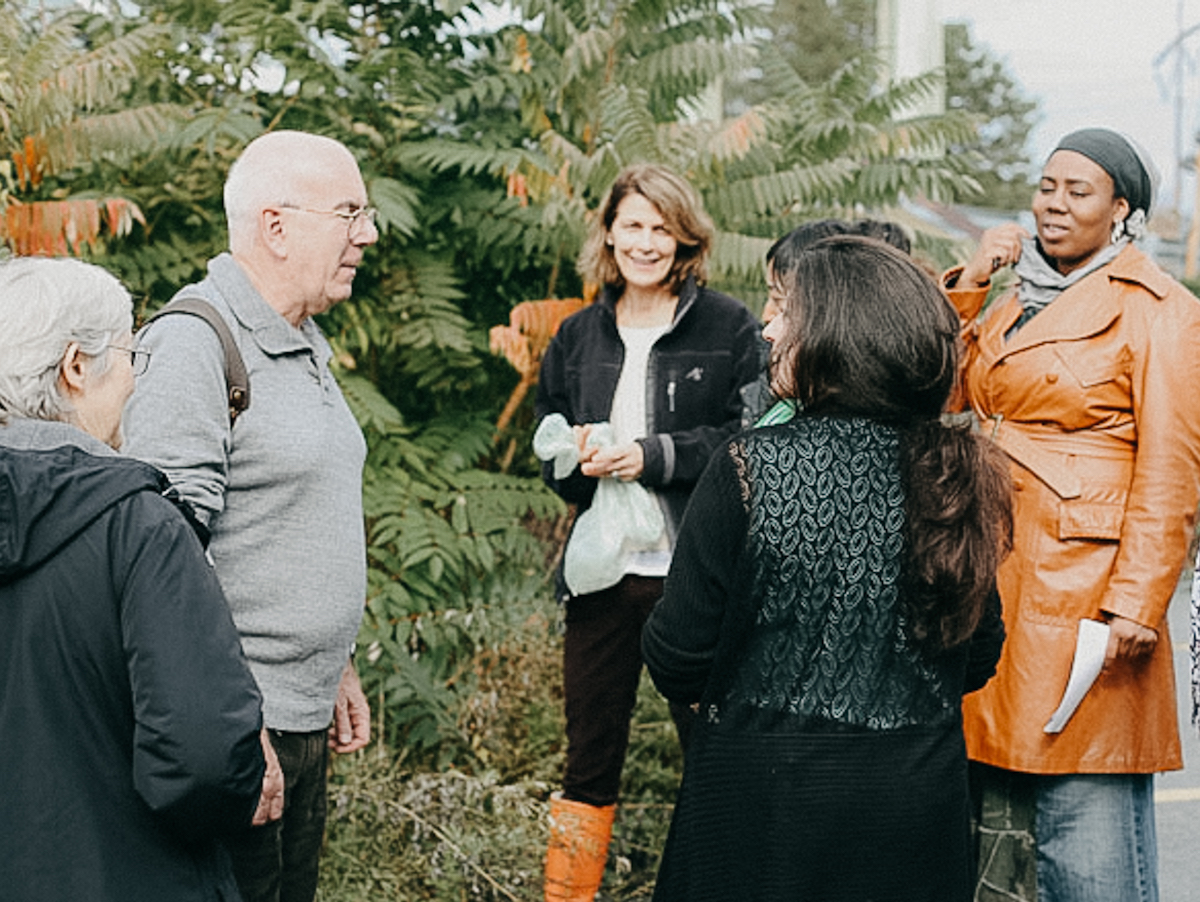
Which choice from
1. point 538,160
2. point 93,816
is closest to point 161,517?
point 93,816

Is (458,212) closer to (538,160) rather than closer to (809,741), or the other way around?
(538,160)

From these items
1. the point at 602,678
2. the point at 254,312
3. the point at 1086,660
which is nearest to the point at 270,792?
the point at 254,312

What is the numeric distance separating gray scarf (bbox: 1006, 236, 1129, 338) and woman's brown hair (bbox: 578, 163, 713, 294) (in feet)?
3.27

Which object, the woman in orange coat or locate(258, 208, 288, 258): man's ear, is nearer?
locate(258, 208, 288, 258): man's ear

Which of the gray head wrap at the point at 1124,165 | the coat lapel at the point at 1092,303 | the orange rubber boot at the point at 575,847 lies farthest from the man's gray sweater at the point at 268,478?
the gray head wrap at the point at 1124,165

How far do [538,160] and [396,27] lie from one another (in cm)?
105

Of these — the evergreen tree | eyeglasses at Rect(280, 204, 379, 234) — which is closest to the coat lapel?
eyeglasses at Rect(280, 204, 379, 234)

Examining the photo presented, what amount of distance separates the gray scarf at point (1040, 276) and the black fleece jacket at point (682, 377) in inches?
32.2

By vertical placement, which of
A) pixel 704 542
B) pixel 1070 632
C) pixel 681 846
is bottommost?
pixel 681 846

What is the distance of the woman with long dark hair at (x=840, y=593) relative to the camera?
95.0 inches

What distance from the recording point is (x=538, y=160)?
17.2ft

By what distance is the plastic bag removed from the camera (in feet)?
12.9

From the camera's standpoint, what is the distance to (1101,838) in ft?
11.1

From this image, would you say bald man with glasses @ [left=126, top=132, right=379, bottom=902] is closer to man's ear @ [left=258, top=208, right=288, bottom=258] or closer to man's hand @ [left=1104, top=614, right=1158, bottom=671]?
man's ear @ [left=258, top=208, right=288, bottom=258]
